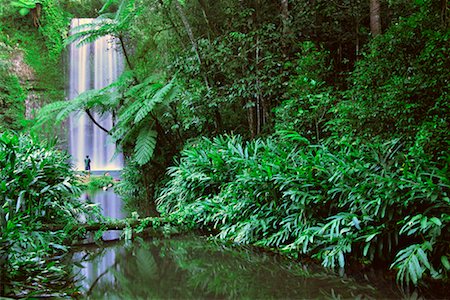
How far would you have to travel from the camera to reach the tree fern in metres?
7.36

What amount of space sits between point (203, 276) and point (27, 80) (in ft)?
46.7

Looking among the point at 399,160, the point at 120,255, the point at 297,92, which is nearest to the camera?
the point at 399,160

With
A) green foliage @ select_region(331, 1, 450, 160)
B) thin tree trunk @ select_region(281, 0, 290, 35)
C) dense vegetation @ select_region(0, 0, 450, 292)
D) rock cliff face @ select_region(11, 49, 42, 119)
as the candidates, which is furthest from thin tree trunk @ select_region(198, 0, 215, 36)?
rock cliff face @ select_region(11, 49, 42, 119)

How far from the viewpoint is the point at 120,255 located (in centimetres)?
422

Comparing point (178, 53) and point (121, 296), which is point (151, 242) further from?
point (178, 53)

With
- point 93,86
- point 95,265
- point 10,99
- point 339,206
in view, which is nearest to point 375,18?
point 339,206

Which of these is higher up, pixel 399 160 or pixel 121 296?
pixel 399 160

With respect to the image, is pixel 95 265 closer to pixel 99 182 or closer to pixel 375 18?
pixel 375 18

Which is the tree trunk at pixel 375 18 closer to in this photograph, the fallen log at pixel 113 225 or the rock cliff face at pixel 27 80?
the fallen log at pixel 113 225

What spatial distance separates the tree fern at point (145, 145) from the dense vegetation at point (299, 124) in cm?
3

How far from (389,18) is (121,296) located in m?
6.76

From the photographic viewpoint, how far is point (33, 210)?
4016mm

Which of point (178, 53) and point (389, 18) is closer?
point (389, 18)

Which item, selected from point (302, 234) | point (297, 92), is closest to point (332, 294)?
point (302, 234)
